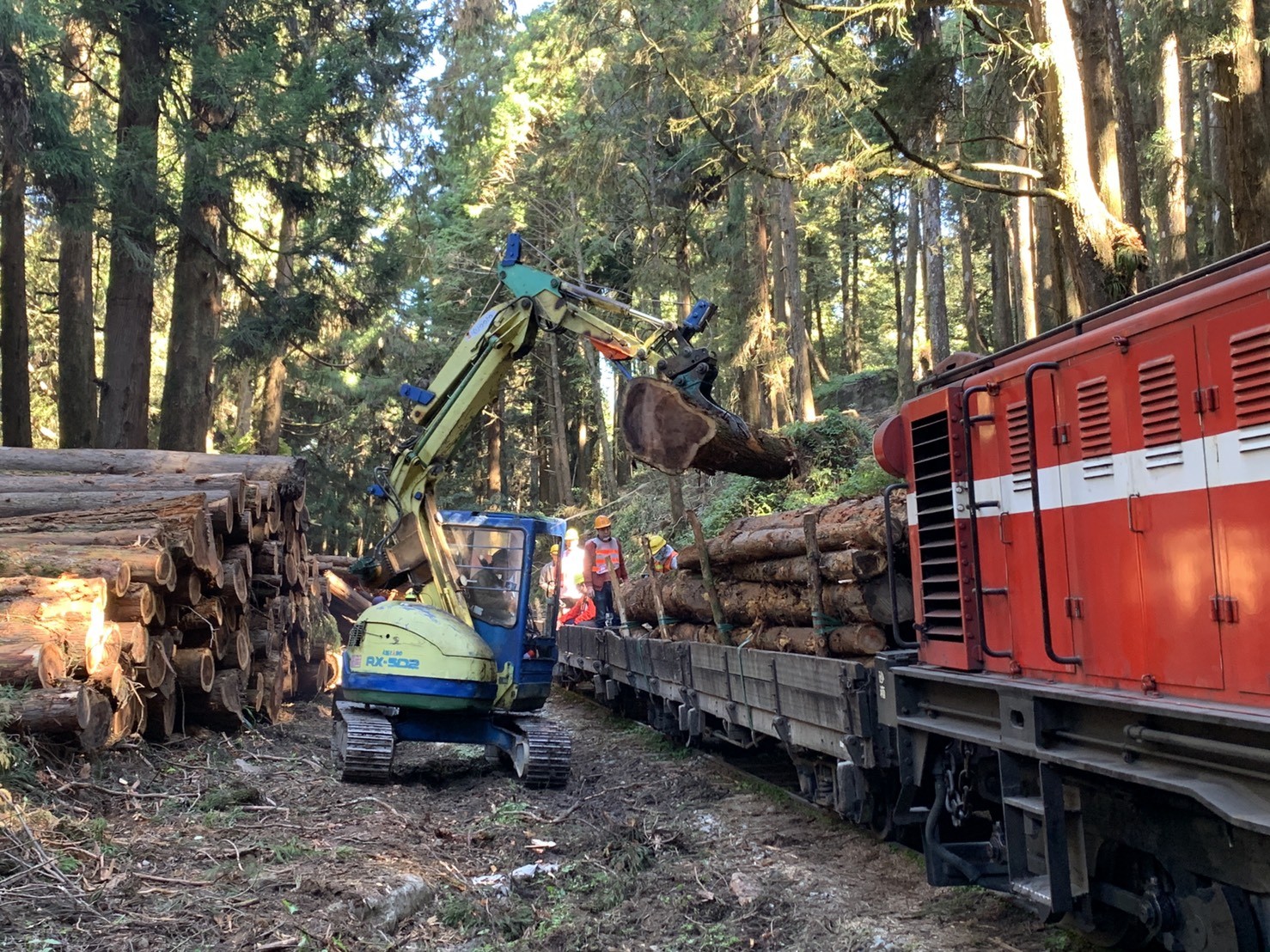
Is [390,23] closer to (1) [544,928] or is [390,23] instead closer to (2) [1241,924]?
(1) [544,928]

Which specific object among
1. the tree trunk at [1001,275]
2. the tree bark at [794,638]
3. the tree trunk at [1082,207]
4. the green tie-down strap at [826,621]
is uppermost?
the tree trunk at [1001,275]

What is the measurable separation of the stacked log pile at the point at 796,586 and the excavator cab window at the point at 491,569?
71.0 inches

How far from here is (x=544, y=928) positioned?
6.11 meters

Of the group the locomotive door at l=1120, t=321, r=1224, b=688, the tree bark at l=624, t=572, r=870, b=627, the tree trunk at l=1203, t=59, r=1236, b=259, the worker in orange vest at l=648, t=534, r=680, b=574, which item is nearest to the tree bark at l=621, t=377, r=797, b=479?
the tree bark at l=624, t=572, r=870, b=627

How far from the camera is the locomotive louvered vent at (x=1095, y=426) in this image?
4.90 m

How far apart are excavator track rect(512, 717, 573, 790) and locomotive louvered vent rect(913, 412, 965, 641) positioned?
4.43 metres

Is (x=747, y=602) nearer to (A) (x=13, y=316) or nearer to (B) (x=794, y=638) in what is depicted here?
(B) (x=794, y=638)

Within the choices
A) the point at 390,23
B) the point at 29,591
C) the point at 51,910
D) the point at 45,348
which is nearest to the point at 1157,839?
the point at 51,910

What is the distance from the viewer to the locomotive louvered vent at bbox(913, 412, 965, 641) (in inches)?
245

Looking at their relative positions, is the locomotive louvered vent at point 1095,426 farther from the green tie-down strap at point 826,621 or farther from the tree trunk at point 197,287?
the tree trunk at point 197,287

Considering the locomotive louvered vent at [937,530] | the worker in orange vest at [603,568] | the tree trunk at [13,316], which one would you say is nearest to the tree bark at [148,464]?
the worker in orange vest at [603,568]

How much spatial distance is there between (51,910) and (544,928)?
8.34 ft

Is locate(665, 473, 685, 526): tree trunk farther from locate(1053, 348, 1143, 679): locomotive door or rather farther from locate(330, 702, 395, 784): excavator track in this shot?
locate(1053, 348, 1143, 679): locomotive door

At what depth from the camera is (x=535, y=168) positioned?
95.0 feet
